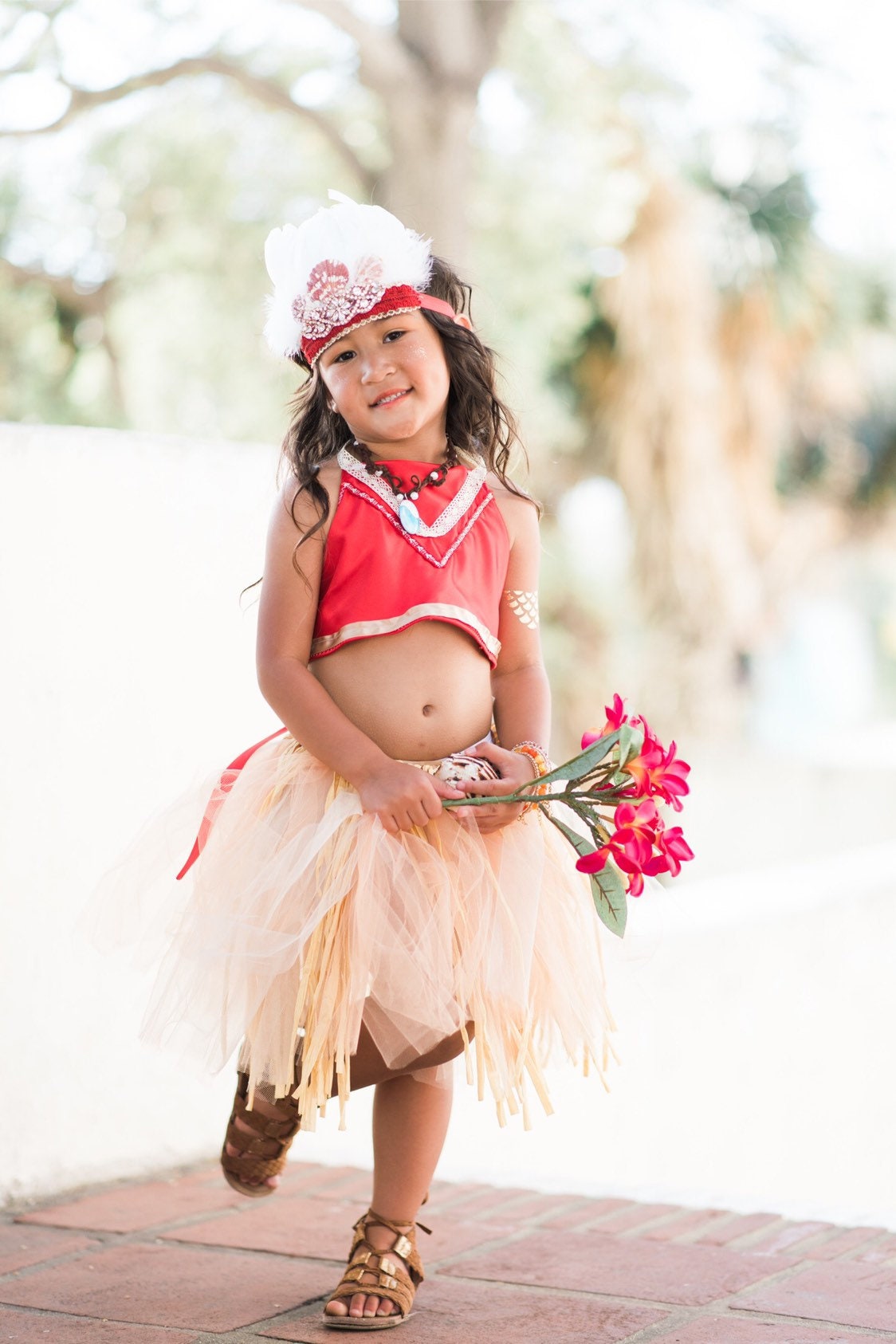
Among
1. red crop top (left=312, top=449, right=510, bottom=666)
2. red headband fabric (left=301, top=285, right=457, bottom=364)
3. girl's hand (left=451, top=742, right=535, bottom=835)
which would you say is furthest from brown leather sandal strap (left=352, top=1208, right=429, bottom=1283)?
red headband fabric (left=301, top=285, right=457, bottom=364)

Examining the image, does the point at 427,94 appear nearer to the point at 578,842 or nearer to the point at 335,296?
the point at 335,296

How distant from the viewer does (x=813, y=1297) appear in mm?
2391

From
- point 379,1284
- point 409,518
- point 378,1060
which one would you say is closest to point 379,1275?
point 379,1284

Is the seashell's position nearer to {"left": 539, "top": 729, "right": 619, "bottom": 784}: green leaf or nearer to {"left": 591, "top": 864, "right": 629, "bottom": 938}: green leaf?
{"left": 539, "top": 729, "right": 619, "bottom": 784}: green leaf

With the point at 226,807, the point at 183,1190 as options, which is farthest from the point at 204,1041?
the point at 183,1190

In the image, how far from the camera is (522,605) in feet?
8.62

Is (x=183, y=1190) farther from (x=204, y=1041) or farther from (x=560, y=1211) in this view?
(x=204, y=1041)

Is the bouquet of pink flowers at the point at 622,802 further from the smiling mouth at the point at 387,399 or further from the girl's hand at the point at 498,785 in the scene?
the smiling mouth at the point at 387,399

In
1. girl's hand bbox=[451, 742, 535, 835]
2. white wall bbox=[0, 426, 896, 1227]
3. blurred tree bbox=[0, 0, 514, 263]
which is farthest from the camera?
blurred tree bbox=[0, 0, 514, 263]

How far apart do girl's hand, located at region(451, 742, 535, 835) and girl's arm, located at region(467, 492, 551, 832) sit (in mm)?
120


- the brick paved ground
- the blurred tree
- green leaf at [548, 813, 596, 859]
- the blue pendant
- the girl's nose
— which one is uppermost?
the blurred tree

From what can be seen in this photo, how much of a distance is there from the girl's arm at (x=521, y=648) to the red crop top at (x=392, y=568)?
0.09 metres

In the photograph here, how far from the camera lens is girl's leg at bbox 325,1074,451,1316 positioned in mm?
2381

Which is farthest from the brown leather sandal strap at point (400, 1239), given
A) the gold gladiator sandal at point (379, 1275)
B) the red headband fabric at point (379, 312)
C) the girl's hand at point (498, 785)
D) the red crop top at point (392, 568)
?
the red headband fabric at point (379, 312)
